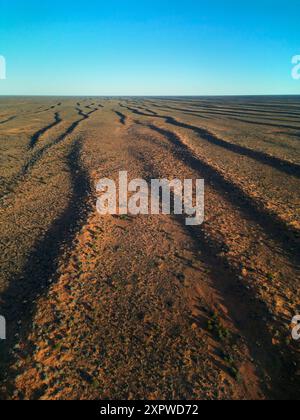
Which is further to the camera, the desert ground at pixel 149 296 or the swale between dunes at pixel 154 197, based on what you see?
the swale between dunes at pixel 154 197

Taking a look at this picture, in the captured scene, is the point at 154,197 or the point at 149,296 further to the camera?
the point at 154,197

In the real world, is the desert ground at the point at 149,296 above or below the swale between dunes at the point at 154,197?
below

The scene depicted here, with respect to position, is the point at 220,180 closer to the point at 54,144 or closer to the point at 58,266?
the point at 58,266

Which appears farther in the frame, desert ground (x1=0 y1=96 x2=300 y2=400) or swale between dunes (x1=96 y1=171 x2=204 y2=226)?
swale between dunes (x1=96 y1=171 x2=204 y2=226)

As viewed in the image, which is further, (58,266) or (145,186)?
(145,186)

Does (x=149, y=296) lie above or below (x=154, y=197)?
below

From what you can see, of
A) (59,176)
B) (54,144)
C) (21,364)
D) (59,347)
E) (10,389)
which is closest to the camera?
(10,389)

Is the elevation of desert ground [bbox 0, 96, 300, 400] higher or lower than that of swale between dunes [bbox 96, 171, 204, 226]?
lower

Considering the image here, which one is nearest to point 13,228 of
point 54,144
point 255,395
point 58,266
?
point 58,266
